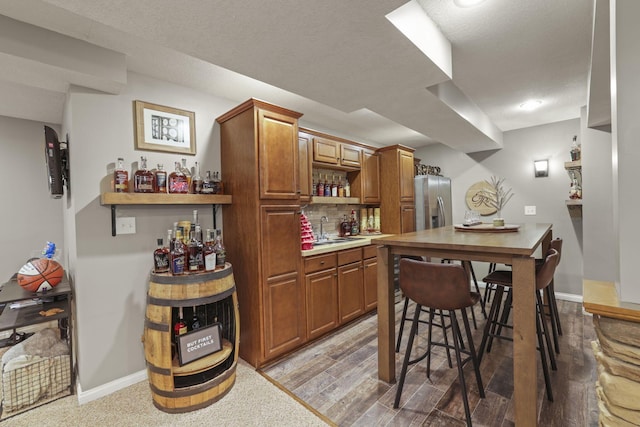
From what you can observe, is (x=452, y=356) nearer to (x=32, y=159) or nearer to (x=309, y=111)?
(x=309, y=111)

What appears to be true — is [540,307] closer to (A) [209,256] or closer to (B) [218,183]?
(A) [209,256]

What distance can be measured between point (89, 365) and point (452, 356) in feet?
9.33

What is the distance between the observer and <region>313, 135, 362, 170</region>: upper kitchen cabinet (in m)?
3.46

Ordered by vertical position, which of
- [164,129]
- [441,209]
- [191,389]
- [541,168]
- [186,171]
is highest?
[164,129]

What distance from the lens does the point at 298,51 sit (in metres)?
1.70

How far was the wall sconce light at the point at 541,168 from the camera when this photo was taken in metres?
4.12

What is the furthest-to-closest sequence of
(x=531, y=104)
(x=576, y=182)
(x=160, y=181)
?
(x=576, y=182) → (x=531, y=104) → (x=160, y=181)

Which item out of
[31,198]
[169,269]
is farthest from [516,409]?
[31,198]

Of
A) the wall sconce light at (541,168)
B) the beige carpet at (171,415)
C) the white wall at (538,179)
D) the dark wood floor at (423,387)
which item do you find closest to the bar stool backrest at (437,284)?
the dark wood floor at (423,387)

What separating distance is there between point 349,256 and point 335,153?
1.36 metres

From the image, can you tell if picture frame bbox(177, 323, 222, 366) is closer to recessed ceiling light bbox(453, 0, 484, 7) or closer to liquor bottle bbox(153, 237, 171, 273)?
liquor bottle bbox(153, 237, 171, 273)

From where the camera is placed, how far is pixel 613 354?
0.91m

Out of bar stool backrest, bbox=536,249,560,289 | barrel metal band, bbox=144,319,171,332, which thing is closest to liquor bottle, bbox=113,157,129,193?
barrel metal band, bbox=144,319,171,332

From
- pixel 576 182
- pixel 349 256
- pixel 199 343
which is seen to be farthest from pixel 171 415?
pixel 576 182
